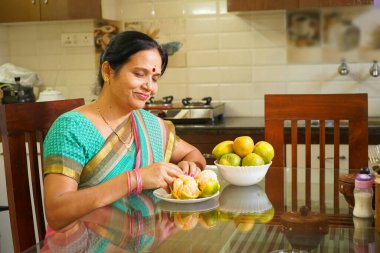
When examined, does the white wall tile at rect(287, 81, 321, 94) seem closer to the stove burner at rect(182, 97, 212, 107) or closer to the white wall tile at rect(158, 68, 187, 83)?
the stove burner at rect(182, 97, 212, 107)

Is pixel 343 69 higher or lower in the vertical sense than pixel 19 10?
lower

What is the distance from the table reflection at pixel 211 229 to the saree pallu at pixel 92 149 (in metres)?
0.18

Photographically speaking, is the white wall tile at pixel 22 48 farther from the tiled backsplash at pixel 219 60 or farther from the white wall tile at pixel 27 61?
the tiled backsplash at pixel 219 60

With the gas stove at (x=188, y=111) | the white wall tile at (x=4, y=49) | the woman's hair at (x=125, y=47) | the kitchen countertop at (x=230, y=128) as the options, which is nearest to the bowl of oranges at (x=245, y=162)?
the woman's hair at (x=125, y=47)

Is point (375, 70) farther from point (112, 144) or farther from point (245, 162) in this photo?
point (112, 144)

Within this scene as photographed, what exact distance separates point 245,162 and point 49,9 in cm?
220

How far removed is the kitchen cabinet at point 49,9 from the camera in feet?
11.6

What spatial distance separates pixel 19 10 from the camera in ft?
11.9

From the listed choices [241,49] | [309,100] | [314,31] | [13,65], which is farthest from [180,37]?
[309,100]

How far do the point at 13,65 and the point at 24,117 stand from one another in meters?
2.06

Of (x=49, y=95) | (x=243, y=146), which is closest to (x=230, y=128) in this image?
(x=49, y=95)

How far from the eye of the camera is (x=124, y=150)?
1.94 meters

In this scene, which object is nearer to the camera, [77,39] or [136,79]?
[136,79]

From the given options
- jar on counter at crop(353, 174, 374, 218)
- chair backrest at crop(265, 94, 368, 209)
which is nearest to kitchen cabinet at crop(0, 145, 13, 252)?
Answer: chair backrest at crop(265, 94, 368, 209)
